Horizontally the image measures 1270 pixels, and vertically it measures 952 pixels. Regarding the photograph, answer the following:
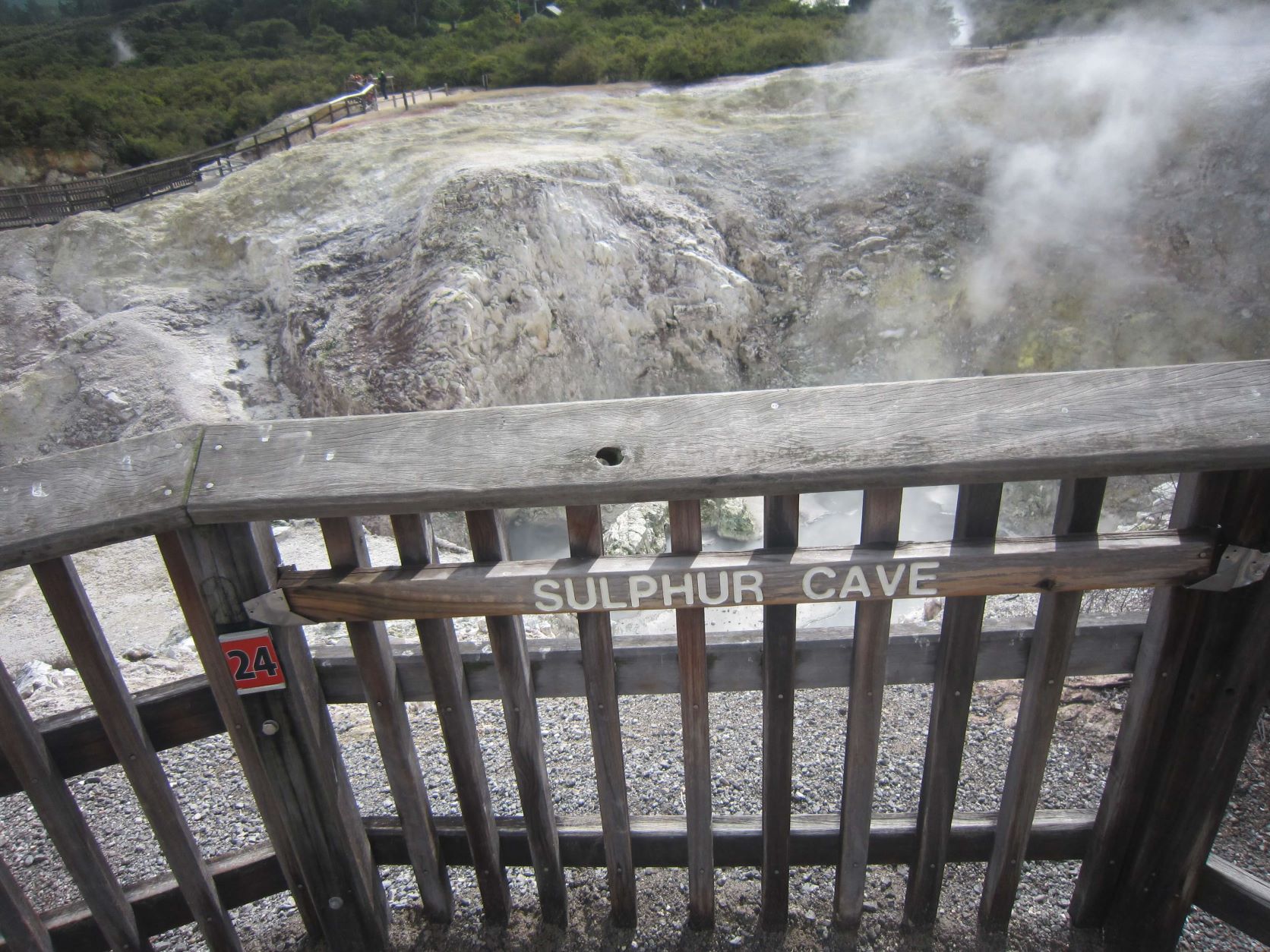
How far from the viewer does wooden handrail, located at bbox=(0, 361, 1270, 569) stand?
4.19 feet

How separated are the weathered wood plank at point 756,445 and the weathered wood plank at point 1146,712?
17 centimetres

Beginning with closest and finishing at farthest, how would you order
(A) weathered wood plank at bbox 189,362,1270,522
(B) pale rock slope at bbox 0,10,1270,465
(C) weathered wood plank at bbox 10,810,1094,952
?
(A) weathered wood plank at bbox 189,362,1270,522 → (C) weathered wood plank at bbox 10,810,1094,952 → (B) pale rock slope at bbox 0,10,1270,465

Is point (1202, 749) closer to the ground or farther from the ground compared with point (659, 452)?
closer to the ground

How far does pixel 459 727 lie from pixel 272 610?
1.58 feet

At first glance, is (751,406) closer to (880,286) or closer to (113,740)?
(113,740)

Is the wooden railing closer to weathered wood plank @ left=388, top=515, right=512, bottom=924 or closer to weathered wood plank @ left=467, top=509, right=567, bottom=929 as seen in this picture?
weathered wood plank @ left=388, top=515, right=512, bottom=924

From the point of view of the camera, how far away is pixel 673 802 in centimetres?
261

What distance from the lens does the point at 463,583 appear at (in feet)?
4.70

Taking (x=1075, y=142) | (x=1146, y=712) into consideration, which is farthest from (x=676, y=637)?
(x=1075, y=142)

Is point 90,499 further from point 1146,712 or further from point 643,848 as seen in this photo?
point 1146,712

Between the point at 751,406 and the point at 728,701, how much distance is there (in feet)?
7.27

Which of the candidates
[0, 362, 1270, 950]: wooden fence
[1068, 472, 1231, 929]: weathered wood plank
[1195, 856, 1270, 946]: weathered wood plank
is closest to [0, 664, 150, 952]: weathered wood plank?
[0, 362, 1270, 950]: wooden fence

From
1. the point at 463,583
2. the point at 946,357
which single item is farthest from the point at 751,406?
the point at 946,357

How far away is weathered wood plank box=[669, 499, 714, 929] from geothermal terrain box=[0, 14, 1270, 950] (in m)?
4.84
